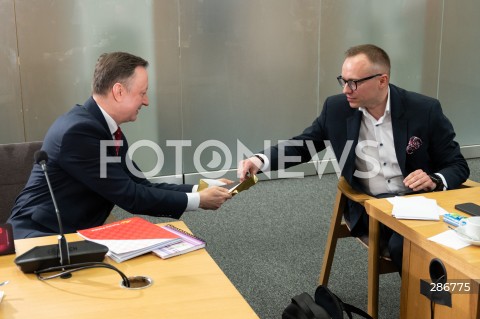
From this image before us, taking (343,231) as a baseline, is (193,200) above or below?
above

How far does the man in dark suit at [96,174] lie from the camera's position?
2465 millimetres

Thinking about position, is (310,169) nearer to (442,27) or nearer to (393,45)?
(393,45)

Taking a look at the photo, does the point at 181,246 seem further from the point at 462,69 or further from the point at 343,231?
the point at 462,69

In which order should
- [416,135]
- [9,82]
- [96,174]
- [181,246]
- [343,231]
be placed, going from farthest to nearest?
[9,82]
[343,231]
[416,135]
[96,174]
[181,246]

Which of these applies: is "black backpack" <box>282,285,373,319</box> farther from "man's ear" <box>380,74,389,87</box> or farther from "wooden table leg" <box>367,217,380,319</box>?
"man's ear" <box>380,74,389,87</box>

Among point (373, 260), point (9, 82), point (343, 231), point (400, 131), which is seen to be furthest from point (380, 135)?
point (9, 82)

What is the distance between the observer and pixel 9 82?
4.77 m

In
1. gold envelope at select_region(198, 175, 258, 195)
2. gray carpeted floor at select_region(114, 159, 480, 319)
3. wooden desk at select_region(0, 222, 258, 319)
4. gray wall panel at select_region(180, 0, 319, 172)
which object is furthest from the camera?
gray wall panel at select_region(180, 0, 319, 172)

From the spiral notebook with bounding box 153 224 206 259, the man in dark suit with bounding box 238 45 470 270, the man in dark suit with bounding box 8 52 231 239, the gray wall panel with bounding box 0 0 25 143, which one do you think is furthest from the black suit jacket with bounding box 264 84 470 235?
the gray wall panel with bounding box 0 0 25 143

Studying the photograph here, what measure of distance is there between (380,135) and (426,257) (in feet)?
3.26

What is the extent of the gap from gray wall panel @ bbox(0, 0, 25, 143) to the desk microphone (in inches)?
122

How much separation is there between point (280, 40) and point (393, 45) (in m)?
1.18

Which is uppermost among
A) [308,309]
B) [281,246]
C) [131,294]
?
[131,294]

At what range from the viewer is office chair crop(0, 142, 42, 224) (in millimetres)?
2822
